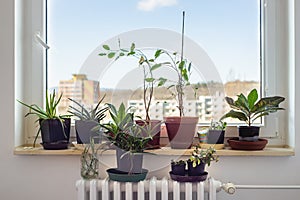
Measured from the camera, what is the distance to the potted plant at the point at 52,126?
1.73 m

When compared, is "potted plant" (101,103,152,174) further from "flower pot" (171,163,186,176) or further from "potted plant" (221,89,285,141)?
"potted plant" (221,89,285,141)

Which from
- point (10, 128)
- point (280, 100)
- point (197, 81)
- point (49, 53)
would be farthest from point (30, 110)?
point (280, 100)

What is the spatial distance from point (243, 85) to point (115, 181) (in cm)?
81

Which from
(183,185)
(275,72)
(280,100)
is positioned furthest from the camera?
(275,72)

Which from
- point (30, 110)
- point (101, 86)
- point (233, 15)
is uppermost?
point (233, 15)

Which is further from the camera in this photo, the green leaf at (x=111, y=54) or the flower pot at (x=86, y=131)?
the green leaf at (x=111, y=54)

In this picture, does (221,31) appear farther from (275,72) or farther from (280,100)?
(280,100)

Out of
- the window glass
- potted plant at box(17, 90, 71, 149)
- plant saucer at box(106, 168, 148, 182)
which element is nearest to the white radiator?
plant saucer at box(106, 168, 148, 182)

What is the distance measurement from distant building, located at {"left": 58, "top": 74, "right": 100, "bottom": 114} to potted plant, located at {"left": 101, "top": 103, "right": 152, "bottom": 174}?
0.22 m

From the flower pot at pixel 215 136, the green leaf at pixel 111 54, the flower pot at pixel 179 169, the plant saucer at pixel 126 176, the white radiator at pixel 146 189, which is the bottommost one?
the white radiator at pixel 146 189

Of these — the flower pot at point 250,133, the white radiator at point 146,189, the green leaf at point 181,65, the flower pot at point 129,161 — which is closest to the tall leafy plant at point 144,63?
the green leaf at point 181,65

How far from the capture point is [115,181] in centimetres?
159

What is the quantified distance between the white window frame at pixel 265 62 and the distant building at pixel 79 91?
4.5 inches

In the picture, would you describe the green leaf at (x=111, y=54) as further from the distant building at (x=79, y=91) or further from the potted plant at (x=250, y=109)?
the potted plant at (x=250, y=109)
